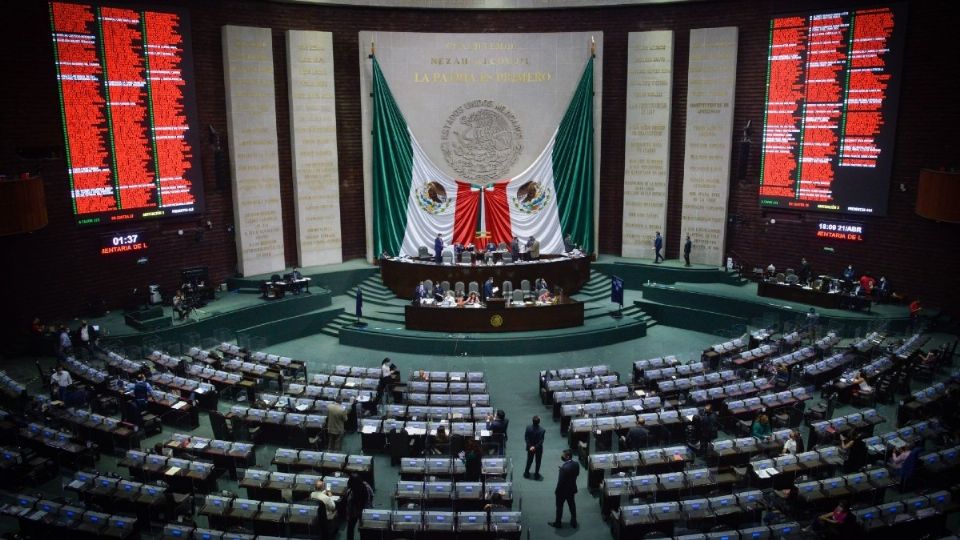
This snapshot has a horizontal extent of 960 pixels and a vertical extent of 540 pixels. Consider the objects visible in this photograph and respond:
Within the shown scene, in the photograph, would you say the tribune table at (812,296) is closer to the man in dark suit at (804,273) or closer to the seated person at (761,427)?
the man in dark suit at (804,273)

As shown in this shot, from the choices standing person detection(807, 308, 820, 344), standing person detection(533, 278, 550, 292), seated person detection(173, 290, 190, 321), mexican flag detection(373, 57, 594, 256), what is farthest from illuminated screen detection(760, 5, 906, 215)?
seated person detection(173, 290, 190, 321)

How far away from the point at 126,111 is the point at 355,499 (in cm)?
1625

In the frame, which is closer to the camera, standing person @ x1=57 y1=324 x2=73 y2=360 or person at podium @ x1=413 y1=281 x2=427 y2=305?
standing person @ x1=57 y1=324 x2=73 y2=360

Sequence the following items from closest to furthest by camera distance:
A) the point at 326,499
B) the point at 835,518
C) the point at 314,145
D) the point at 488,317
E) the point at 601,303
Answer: the point at 835,518 < the point at 326,499 < the point at 488,317 < the point at 601,303 < the point at 314,145

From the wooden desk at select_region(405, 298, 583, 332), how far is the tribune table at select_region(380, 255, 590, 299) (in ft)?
4.42

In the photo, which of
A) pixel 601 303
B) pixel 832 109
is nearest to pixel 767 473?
pixel 601 303

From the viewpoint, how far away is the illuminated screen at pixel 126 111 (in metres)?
21.9

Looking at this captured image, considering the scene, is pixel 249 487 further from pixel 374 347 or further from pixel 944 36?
pixel 944 36

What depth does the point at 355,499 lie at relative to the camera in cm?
1280

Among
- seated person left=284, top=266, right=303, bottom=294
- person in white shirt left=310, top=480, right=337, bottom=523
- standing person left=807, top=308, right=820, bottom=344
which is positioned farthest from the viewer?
seated person left=284, top=266, right=303, bottom=294

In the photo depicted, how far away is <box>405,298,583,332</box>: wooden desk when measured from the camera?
23.3 meters

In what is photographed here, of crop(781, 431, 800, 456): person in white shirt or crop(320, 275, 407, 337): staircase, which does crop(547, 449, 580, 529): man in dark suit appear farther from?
crop(320, 275, 407, 337): staircase

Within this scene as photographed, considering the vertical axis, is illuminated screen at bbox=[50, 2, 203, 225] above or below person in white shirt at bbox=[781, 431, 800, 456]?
above

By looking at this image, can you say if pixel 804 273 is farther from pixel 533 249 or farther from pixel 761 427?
pixel 761 427
